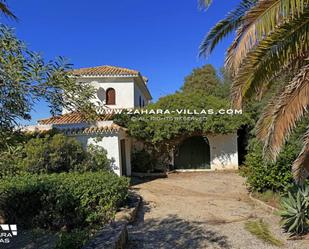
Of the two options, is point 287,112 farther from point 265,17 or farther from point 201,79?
point 201,79

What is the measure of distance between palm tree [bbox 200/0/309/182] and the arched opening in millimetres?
15610

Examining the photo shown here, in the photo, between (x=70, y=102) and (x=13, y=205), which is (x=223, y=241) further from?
(x=13, y=205)

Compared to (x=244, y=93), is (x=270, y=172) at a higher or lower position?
lower

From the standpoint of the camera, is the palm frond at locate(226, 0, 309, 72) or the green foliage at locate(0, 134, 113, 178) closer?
the palm frond at locate(226, 0, 309, 72)

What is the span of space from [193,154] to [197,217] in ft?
43.1

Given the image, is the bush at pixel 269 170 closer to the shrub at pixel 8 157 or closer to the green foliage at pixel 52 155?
the green foliage at pixel 52 155

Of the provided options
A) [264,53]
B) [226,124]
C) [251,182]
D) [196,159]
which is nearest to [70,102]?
[264,53]

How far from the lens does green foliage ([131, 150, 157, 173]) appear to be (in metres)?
21.5

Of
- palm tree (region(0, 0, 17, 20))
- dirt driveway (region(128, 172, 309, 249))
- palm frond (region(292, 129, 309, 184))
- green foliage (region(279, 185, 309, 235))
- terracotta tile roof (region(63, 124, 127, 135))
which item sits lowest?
dirt driveway (region(128, 172, 309, 249))

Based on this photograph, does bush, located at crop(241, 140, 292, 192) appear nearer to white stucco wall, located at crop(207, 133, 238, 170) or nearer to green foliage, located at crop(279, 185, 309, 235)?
green foliage, located at crop(279, 185, 309, 235)

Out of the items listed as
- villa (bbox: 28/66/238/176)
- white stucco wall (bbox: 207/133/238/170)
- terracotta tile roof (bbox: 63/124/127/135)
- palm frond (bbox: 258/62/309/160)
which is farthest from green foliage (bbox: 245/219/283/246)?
white stucco wall (bbox: 207/133/238/170)

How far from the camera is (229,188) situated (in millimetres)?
15797

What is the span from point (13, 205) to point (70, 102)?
7473mm

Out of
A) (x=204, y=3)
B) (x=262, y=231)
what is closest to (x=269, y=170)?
(x=262, y=231)
